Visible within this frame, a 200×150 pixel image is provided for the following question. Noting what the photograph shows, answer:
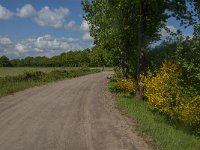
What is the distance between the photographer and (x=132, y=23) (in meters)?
32.8

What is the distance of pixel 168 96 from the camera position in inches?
787

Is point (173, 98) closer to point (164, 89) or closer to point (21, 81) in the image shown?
point (164, 89)

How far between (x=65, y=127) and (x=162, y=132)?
160 inches

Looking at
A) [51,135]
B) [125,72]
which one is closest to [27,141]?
[51,135]

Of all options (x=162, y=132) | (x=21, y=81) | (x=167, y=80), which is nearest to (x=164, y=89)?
(x=167, y=80)

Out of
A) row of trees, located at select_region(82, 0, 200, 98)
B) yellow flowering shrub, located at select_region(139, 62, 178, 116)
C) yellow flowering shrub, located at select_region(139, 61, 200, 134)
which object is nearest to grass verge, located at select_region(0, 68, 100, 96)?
row of trees, located at select_region(82, 0, 200, 98)

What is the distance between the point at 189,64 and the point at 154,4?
806cm

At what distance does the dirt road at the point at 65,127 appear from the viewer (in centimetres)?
1396

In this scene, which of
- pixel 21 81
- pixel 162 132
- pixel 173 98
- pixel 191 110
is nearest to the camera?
pixel 162 132

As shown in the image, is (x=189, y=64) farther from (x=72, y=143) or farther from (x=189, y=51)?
(x=72, y=143)

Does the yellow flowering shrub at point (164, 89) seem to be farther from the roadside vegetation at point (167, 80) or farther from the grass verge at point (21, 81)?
the grass verge at point (21, 81)

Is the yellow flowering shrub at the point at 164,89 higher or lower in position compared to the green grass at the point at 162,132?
higher

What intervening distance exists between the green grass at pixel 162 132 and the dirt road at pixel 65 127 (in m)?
0.53

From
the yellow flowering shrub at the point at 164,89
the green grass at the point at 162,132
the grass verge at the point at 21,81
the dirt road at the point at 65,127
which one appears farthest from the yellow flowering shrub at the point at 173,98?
the grass verge at the point at 21,81
